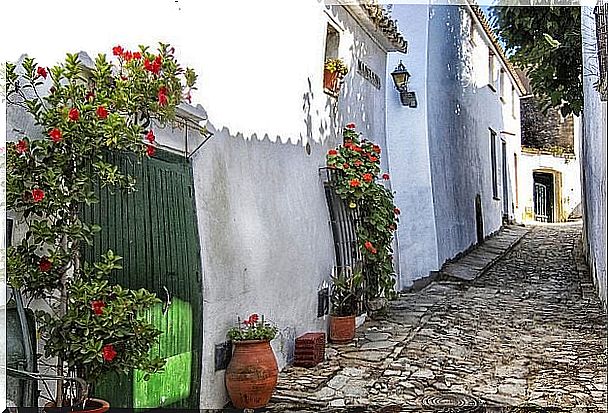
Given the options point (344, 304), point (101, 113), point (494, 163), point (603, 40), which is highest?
point (603, 40)

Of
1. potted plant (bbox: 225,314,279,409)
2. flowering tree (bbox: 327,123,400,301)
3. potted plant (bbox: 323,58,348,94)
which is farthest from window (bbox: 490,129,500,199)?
potted plant (bbox: 225,314,279,409)

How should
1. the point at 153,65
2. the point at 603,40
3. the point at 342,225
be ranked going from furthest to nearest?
the point at 342,225 → the point at 603,40 → the point at 153,65

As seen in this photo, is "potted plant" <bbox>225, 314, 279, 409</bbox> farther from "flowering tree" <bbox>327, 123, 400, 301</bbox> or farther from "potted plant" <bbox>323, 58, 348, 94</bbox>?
"potted plant" <bbox>323, 58, 348, 94</bbox>

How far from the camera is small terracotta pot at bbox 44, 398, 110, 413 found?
3.31 meters

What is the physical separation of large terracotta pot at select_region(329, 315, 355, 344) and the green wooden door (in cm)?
294

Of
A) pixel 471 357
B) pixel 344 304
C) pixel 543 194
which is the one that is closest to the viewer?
pixel 471 357

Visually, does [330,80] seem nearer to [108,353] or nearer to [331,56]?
[331,56]

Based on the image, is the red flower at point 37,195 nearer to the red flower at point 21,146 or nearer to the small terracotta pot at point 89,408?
the red flower at point 21,146

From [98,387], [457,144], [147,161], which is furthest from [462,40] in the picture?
[98,387]

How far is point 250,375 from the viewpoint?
505 cm

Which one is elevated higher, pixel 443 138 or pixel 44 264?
pixel 443 138

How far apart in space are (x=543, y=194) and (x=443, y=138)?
382 inches

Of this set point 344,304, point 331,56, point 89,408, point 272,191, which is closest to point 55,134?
point 89,408

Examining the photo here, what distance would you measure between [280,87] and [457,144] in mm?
7562
